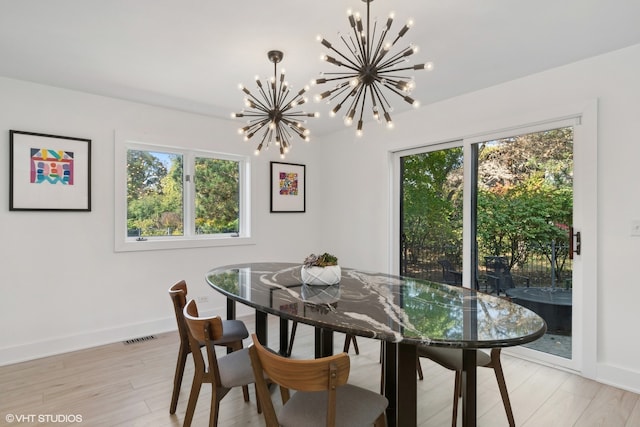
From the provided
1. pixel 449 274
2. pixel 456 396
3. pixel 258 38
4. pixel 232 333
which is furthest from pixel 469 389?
pixel 258 38

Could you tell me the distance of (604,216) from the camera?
257 cm

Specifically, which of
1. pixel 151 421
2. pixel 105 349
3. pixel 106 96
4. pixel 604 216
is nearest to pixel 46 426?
pixel 151 421

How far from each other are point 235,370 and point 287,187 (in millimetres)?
3100

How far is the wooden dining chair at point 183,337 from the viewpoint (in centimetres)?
203

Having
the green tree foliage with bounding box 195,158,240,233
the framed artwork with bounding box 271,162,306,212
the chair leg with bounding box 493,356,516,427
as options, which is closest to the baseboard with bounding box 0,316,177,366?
the green tree foliage with bounding box 195,158,240,233

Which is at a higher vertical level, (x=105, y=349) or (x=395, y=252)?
(x=395, y=252)

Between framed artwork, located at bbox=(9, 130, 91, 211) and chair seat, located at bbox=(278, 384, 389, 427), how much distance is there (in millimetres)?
2920

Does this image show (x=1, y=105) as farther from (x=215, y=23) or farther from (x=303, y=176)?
(x=303, y=176)

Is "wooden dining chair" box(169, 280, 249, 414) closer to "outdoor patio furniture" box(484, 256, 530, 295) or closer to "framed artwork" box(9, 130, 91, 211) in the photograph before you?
"framed artwork" box(9, 130, 91, 211)

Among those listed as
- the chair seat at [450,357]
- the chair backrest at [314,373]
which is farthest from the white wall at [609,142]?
the chair backrest at [314,373]

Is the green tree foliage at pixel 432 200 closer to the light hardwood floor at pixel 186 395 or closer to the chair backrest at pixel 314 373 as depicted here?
the light hardwood floor at pixel 186 395

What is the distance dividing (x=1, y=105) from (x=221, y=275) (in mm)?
2395

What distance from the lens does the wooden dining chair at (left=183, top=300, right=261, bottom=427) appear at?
1599 mm

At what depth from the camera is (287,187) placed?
469 cm
